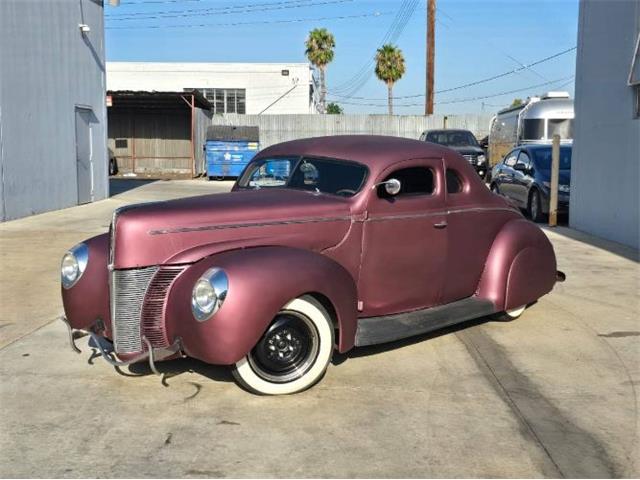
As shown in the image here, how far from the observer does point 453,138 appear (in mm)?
22766

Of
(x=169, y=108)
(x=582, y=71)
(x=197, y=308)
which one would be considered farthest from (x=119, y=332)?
(x=169, y=108)

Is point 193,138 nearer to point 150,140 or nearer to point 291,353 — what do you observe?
point 150,140

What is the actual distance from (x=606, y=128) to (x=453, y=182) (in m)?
6.91

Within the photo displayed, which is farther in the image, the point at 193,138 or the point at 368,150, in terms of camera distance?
the point at 193,138

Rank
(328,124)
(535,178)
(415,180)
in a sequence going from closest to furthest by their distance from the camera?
(415,180)
(535,178)
(328,124)

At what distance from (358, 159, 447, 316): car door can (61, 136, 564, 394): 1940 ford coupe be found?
0.01 m

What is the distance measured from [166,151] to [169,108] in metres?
2.15

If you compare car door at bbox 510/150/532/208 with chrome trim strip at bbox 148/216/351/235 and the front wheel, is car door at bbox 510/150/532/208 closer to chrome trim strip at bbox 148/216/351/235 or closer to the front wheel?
chrome trim strip at bbox 148/216/351/235

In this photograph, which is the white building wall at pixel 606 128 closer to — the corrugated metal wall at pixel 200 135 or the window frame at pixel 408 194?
the window frame at pixel 408 194

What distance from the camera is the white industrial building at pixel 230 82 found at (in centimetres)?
3994

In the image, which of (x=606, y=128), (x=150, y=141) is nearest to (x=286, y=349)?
(x=606, y=128)

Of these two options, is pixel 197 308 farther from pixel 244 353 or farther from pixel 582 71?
pixel 582 71

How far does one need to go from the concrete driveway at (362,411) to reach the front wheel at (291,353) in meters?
0.11

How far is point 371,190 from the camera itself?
497 cm
